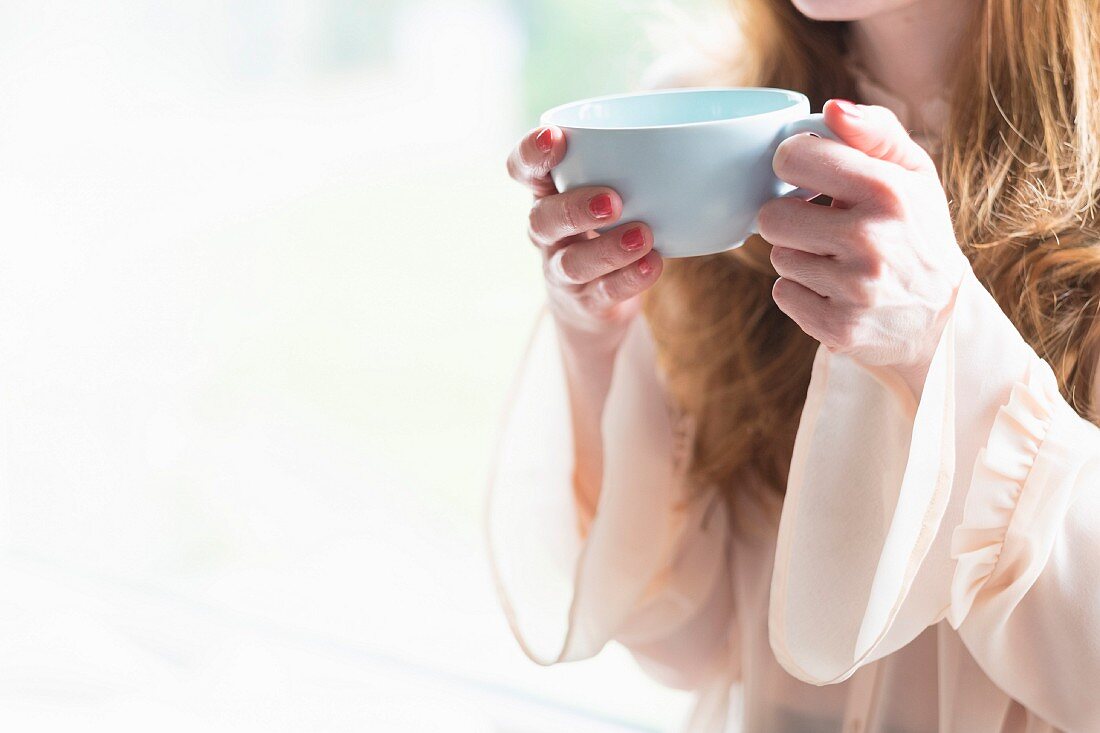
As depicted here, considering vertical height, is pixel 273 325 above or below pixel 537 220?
below

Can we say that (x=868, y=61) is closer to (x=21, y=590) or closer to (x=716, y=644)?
(x=716, y=644)

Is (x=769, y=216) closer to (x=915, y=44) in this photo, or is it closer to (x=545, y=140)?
(x=545, y=140)

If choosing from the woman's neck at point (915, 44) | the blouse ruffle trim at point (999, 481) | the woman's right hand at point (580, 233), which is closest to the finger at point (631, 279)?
the woman's right hand at point (580, 233)

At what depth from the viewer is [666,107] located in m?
0.69

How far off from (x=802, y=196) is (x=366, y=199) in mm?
1175

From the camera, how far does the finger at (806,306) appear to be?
1.90ft

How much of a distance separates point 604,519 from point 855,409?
293 millimetres

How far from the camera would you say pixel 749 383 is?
961 millimetres

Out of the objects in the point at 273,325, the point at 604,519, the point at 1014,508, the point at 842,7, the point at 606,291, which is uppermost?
Answer: the point at 842,7

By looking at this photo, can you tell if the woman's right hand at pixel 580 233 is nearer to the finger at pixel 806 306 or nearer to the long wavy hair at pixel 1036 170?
the finger at pixel 806 306

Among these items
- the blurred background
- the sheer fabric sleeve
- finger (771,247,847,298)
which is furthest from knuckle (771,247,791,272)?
the blurred background

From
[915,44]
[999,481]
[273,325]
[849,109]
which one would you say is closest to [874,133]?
[849,109]

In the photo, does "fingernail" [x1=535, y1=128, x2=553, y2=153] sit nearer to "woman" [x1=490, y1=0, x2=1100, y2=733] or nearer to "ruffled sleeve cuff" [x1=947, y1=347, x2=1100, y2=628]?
"woman" [x1=490, y1=0, x2=1100, y2=733]

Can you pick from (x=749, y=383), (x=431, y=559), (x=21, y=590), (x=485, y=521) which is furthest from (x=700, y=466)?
(x=21, y=590)
